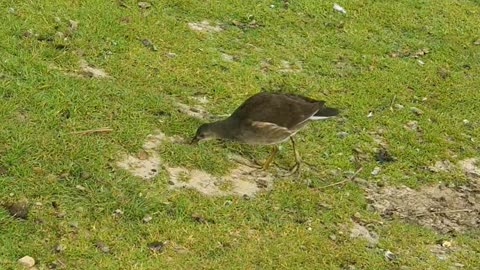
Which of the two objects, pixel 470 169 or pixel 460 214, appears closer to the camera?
pixel 460 214

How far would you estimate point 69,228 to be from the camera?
5156mm

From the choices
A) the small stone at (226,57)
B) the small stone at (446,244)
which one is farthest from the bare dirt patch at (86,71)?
the small stone at (446,244)

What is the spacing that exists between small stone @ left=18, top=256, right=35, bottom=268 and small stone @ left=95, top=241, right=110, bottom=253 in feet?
1.55

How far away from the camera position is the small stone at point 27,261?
4.74 m

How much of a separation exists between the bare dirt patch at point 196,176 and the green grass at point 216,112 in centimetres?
9

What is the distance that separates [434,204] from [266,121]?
5.74 ft

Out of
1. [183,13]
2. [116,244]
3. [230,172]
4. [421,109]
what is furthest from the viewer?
[183,13]

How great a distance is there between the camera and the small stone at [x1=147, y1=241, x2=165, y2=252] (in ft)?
16.9

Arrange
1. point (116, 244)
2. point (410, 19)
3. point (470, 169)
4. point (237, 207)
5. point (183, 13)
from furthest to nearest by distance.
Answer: point (410, 19) → point (183, 13) → point (470, 169) → point (237, 207) → point (116, 244)

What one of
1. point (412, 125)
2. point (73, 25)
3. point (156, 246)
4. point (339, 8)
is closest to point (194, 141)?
point (156, 246)

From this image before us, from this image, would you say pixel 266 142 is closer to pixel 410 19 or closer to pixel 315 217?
pixel 315 217

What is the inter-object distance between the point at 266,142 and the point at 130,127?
1.27 m

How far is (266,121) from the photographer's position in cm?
632

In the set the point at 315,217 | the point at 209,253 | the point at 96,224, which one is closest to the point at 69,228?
the point at 96,224
